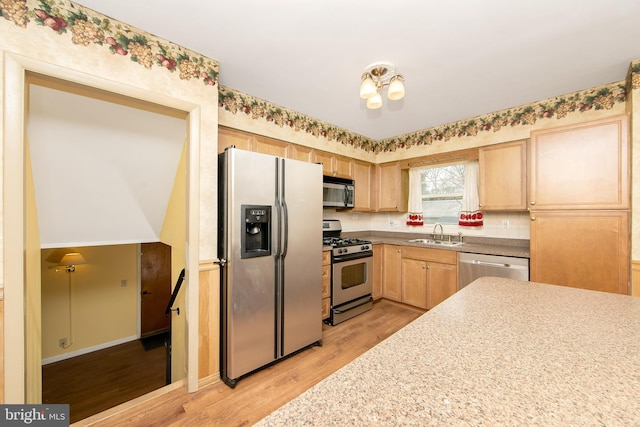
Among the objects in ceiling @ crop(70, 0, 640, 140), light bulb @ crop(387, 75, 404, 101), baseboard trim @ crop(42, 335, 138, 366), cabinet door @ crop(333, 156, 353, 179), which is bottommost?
baseboard trim @ crop(42, 335, 138, 366)

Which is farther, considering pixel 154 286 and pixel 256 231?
pixel 154 286

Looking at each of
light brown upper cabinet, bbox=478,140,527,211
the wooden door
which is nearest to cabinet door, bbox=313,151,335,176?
light brown upper cabinet, bbox=478,140,527,211

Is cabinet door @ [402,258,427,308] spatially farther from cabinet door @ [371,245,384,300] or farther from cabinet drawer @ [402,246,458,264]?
cabinet door @ [371,245,384,300]

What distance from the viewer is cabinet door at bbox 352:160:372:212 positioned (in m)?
3.86

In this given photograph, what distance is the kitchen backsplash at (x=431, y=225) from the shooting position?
3092 mm

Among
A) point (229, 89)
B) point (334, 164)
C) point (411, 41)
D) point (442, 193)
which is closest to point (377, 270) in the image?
point (442, 193)

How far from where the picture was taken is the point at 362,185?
3969mm

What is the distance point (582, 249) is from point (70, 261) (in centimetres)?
526

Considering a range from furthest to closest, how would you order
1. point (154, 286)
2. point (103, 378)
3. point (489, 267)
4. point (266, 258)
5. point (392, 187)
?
1. point (392, 187)
2. point (154, 286)
3. point (103, 378)
4. point (489, 267)
5. point (266, 258)

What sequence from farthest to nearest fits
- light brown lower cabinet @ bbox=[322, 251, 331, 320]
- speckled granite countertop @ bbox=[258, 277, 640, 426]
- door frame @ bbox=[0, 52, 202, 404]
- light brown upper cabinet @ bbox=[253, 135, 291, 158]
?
1. light brown lower cabinet @ bbox=[322, 251, 331, 320]
2. light brown upper cabinet @ bbox=[253, 135, 291, 158]
3. door frame @ bbox=[0, 52, 202, 404]
4. speckled granite countertop @ bbox=[258, 277, 640, 426]

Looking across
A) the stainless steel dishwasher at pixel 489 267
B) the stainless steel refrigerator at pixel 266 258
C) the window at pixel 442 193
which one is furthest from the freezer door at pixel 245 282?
the window at pixel 442 193

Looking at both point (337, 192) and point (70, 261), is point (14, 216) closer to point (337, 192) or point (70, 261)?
point (70, 261)

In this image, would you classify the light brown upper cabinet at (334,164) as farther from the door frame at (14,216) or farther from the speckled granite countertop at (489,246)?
the door frame at (14,216)

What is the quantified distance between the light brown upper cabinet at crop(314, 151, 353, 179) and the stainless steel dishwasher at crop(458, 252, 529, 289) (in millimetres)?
1793
